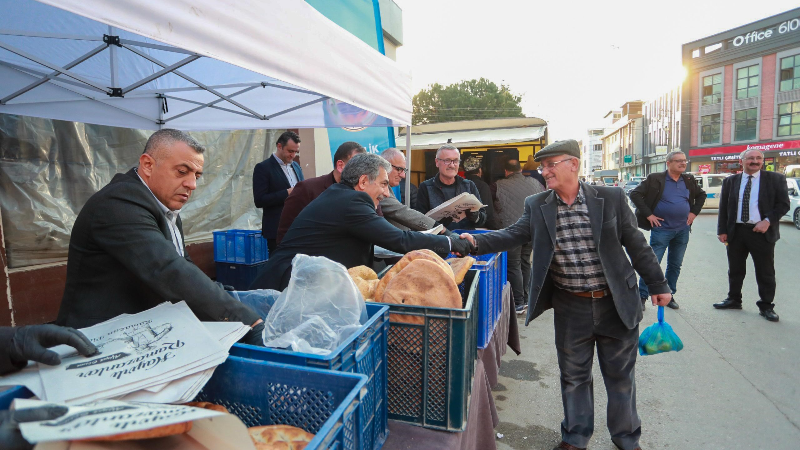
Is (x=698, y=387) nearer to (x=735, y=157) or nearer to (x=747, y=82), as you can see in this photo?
(x=735, y=157)

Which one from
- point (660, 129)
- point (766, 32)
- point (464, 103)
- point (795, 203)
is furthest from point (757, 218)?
point (660, 129)

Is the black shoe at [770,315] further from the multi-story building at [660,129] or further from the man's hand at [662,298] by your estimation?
the multi-story building at [660,129]

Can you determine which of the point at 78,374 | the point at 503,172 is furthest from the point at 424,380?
the point at 503,172

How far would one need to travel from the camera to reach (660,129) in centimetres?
5059

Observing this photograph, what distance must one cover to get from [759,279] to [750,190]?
114 cm

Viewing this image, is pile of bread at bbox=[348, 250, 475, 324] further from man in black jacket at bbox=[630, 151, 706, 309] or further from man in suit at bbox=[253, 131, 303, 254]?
man in black jacket at bbox=[630, 151, 706, 309]

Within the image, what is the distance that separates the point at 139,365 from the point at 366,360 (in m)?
0.61

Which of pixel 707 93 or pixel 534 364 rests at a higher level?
pixel 707 93

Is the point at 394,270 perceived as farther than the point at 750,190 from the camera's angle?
No

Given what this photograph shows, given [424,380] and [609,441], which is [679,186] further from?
[424,380]

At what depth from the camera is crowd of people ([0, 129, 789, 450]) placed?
5.04ft

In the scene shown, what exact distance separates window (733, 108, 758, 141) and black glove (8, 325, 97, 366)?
1860 inches

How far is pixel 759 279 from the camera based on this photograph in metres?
5.62

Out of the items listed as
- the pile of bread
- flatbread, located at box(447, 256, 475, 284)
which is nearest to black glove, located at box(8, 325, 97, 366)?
the pile of bread
